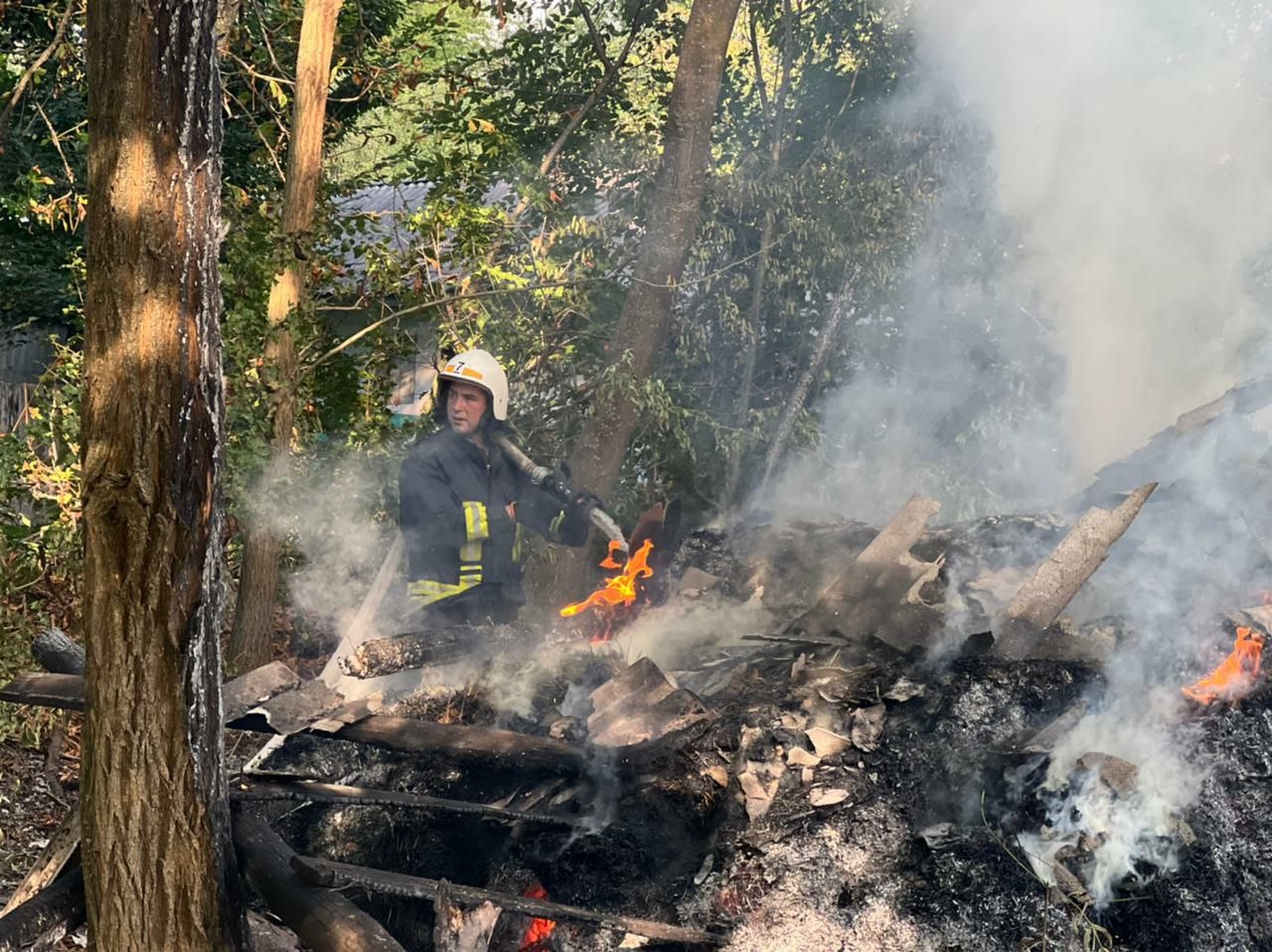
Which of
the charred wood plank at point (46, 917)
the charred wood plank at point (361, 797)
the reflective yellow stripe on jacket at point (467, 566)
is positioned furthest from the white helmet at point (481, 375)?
the charred wood plank at point (46, 917)

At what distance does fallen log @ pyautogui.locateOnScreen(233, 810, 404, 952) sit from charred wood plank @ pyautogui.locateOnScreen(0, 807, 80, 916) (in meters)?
0.65

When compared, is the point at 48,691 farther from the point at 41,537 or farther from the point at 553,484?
the point at 41,537

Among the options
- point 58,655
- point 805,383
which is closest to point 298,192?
point 58,655

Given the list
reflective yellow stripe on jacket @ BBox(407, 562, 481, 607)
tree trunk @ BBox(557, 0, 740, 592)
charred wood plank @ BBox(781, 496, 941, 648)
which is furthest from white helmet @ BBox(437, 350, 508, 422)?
charred wood plank @ BBox(781, 496, 941, 648)

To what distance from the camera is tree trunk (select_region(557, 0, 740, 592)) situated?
8781 millimetres

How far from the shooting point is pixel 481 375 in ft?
22.6

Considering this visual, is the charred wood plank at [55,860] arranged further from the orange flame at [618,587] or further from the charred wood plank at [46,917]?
the orange flame at [618,587]

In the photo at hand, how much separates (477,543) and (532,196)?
382 centimetres

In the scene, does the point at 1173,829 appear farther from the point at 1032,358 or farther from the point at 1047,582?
the point at 1032,358

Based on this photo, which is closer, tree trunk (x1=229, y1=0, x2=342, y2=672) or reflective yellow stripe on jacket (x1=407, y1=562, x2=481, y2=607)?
reflective yellow stripe on jacket (x1=407, y1=562, x2=481, y2=607)

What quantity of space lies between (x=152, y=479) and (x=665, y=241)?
18.3 ft

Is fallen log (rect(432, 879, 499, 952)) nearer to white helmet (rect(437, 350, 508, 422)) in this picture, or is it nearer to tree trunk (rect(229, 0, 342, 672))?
white helmet (rect(437, 350, 508, 422))

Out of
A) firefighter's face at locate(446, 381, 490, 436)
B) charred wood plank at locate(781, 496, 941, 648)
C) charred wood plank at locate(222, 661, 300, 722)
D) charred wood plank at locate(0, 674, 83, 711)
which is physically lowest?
charred wood plank at locate(222, 661, 300, 722)

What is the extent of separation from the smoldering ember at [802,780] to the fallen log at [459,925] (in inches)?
0.6
